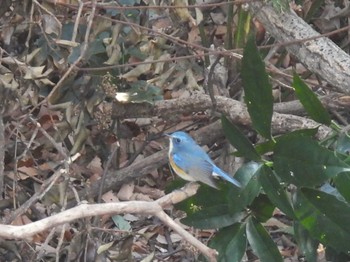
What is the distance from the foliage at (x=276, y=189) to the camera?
2734 millimetres

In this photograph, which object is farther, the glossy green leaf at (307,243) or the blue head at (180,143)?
the blue head at (180,143)

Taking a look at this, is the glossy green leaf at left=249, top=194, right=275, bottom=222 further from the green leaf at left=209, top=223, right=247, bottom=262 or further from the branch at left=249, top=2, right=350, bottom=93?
the branch at left=249, top=2, right=350, bottom=93

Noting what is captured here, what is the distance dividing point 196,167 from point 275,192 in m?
0.40

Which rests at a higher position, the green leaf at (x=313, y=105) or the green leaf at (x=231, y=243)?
the green leaf at (x=313, y=105)

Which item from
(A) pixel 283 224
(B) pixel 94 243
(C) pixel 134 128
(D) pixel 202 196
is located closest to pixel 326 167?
(D) pixel 202 196

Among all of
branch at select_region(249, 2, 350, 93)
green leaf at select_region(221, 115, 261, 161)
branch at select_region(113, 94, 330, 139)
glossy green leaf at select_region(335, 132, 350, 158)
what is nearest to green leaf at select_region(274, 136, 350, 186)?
green leaf at select_region(221, 115, 261, 161)

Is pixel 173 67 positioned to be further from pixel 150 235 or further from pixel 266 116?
pixel 266 116

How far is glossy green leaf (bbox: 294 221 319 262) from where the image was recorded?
3.08m

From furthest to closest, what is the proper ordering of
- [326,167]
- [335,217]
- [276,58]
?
[276,58] < [335,217] < [326,167]

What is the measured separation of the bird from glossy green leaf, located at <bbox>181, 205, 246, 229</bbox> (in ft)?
0.31

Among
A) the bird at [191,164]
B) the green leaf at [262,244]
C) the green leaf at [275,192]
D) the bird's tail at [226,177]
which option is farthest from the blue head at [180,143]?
the green leaf at [275,192]

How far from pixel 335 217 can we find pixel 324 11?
2.69 m

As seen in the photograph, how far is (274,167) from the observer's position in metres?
2.82

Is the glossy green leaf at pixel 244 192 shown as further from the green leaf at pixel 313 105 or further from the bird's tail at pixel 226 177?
the green leaf at pixel 313 105
